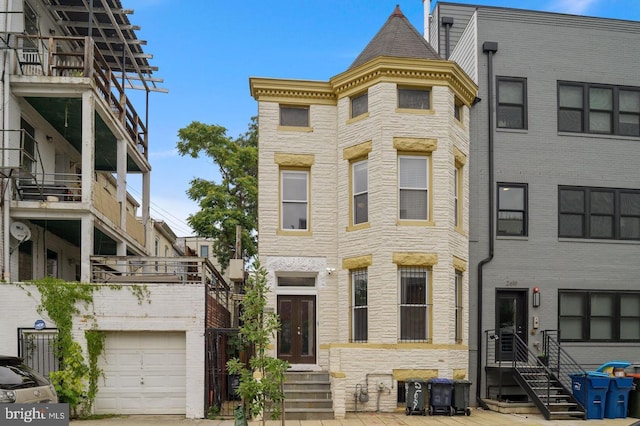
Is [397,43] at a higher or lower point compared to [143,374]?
higher

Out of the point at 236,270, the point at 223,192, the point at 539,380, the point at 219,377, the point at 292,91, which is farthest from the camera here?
the point at 223,192

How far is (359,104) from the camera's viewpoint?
59.3ft

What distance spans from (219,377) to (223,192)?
567 inches

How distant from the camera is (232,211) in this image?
28.7 meters

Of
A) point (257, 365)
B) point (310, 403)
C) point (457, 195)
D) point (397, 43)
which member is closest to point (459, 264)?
point (457, 195)

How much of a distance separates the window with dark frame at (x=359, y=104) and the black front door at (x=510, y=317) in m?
6.46

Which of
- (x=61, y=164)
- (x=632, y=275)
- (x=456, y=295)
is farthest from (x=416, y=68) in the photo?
(x=61, y=164)

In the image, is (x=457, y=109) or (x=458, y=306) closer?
(x=458, y=306)

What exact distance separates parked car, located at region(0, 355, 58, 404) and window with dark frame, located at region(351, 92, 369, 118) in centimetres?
1052

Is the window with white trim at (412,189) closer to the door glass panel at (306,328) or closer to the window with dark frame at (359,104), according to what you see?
the window with dark frame at (359,104)

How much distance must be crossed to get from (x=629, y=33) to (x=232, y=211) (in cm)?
1699

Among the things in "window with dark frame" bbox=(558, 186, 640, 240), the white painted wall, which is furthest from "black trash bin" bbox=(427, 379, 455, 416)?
"window with dark frame" bbox=(558, 186, 640, 240)

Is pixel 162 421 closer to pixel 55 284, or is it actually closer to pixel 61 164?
pixel 55 284

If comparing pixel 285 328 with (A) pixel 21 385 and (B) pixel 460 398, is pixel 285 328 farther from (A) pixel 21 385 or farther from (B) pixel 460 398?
(A) pixel 21 385
